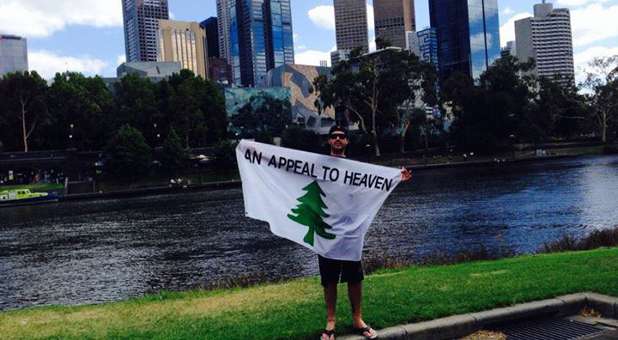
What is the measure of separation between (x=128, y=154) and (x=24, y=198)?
656 inches

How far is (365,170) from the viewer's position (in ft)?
25.2

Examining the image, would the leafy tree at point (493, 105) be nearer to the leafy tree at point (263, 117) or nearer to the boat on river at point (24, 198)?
the leafy tree at point (263, 117)

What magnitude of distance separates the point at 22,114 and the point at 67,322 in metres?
102

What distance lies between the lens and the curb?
722cm

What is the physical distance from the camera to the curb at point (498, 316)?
7.22 metres

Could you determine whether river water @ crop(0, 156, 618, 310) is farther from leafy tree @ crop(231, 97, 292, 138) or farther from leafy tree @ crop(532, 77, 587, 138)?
leafy tree @ crop(231, 97, 292, 138)

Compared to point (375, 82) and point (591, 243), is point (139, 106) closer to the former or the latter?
point (375, 82)

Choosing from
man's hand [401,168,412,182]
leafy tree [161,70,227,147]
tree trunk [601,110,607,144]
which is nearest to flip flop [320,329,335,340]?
man's hand [401,168,412,182]

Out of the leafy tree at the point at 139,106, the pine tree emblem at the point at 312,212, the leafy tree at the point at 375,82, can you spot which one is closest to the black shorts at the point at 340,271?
the pine tree emblem at the point at 312,212

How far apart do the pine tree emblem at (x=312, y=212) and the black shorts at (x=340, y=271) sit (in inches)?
15.4

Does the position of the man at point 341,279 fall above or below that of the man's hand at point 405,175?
below

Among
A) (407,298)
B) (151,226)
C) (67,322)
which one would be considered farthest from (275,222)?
(151,226)

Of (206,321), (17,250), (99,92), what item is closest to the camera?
(206,321)

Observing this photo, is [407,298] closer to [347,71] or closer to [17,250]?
[17,250]
